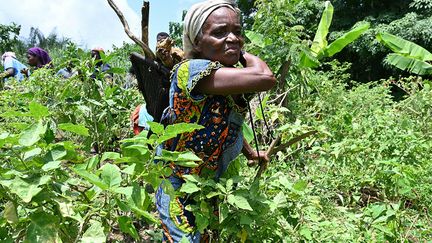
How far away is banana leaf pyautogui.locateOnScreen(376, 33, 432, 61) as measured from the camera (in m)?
5.27

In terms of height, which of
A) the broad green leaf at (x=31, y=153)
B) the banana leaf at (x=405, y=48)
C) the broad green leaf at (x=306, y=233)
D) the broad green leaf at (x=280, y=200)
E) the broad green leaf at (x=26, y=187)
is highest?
the broad green leaf at (x=31, y=153)

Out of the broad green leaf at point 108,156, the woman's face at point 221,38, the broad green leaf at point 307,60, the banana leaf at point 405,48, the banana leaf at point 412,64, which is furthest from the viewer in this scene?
the banana leaf at point 412,64

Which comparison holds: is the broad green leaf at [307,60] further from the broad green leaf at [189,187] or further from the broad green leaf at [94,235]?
the broad green leaf at [94,235]

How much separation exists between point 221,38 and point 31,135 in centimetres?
64

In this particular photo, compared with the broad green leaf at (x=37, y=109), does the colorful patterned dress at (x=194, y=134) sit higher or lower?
lower

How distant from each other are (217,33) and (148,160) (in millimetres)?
474

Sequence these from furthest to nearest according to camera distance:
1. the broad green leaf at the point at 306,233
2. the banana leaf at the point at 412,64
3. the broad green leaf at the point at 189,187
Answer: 1. the banana leaf at the point at 412,64
2. the broad green leaf at the point at 306,233
3. the broad green leaf at the point at 189,187

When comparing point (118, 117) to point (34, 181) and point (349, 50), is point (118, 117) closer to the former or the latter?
point (34, 181)

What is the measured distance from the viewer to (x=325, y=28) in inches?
175

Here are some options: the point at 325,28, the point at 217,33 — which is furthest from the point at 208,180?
the point at 325,28

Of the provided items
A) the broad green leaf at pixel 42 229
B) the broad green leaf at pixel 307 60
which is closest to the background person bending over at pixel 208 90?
the broad green leaf at pixel 42 229

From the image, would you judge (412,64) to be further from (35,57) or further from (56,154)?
(56,154)

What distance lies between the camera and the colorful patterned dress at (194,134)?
1389mm

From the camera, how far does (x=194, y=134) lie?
1456 millimetres
